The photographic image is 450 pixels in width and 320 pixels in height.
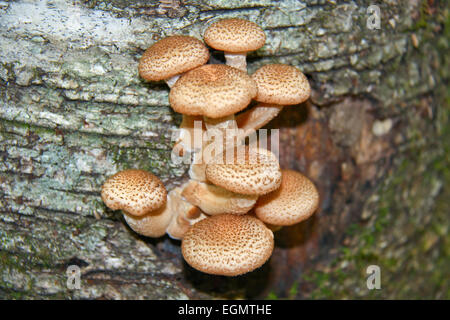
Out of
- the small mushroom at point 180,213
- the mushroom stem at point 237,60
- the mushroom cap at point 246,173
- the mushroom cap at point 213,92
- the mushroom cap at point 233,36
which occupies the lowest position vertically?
the small mushroom at point 180,213

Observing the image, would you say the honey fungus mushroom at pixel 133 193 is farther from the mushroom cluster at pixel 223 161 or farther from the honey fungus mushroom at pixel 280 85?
the honey fungus mushroom at pixel 280 85

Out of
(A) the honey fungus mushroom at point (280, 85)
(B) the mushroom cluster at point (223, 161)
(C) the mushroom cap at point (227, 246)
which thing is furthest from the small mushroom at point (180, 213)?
(A) the honey fungus mushroom at point (280, 85)

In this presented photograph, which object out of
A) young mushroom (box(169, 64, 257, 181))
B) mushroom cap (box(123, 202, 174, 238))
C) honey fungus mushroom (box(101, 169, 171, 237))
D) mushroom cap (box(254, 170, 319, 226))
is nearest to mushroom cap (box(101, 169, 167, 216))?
honey fungus mushroom (box(101, 169, 171, 237))

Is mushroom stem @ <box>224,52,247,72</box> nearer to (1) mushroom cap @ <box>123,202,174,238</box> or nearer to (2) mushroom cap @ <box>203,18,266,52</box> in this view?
(2) mushroom cap @ <box>203,18,266,52</box>

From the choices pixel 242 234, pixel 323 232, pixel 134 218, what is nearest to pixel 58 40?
pixel 134 218

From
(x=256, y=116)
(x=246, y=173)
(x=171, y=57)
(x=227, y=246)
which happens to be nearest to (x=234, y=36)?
(x=171, y=57)

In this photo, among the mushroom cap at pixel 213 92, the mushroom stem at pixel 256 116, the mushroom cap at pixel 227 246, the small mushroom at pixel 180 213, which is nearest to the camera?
the mushroom cap at pixel 213 92

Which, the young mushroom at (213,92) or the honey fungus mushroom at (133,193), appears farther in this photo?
the honey fungus mushroom at (133,193)

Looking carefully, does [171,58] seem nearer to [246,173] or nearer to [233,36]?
[233,36]
